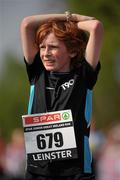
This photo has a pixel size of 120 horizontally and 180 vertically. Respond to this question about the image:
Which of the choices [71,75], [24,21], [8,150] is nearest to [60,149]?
[71,75]

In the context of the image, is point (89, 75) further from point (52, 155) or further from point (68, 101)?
point (52, 155)

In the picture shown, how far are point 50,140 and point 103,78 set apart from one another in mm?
7735

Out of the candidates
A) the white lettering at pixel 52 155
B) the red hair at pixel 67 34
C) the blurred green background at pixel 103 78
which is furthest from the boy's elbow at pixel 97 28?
the blurred green background at pixel 103 78

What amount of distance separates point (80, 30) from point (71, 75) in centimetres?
33

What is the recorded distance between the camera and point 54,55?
5484mm

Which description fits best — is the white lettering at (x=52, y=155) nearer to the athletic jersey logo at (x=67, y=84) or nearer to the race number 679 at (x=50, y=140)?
the race number 679 at (x=50, y=140)

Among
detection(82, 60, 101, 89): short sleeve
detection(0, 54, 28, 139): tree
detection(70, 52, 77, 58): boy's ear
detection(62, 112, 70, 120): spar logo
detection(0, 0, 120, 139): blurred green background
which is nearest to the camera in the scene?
detection(62, 112, 70, 120): spar logo

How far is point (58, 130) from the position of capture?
5422mm

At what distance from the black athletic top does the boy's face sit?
53 mm

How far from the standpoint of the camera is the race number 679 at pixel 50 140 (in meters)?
5.41

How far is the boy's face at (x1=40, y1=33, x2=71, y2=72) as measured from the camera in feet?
17.9

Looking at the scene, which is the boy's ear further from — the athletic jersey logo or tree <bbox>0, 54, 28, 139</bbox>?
tree <bbox>0, 54, 28, 139</bbox>

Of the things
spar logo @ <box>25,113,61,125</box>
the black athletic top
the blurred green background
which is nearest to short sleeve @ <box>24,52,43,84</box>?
the black athletic top

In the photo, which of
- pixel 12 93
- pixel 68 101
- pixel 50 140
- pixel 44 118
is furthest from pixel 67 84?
pixel 12 93
